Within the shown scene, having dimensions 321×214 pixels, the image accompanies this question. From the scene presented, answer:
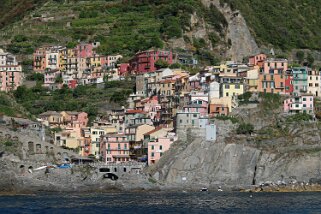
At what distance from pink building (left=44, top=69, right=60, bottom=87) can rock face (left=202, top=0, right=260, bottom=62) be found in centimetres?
2409

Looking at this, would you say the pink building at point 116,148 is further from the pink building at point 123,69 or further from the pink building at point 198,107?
the pink building at point 123,69

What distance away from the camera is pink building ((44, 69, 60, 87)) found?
505 ft

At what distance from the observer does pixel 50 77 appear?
154 m

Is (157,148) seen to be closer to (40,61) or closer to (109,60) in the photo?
(109,60)

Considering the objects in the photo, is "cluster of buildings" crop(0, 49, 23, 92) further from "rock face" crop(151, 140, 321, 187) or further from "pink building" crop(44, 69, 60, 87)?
"rock face" crop(151, 140, 321, 187)

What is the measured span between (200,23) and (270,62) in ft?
90.7

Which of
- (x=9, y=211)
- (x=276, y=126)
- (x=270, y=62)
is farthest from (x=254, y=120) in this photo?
(x=9, y=211)

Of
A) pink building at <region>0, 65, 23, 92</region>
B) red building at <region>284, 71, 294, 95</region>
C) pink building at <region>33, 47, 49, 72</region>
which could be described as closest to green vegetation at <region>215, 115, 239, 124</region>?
red building at <region>284, 71, 294, 95</region>

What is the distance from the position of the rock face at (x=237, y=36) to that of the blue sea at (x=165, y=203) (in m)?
51.3

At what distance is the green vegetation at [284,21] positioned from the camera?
176m

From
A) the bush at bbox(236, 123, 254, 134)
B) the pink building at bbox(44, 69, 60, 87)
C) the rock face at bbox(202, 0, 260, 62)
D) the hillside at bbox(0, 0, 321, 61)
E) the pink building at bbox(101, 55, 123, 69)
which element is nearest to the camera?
the bush at bbox(236, 123, 254, 134)

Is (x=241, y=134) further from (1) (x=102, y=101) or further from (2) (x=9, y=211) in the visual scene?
(2) (x=9, y=211)

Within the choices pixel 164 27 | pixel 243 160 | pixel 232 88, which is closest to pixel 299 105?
pixel 232 88

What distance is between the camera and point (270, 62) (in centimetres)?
13812
